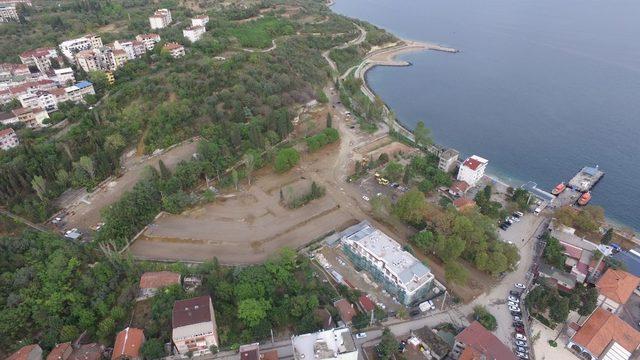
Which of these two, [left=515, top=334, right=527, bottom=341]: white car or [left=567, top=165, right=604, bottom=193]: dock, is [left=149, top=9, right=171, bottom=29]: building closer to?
[left=567, top=165, right=604, bottom=193]: dock

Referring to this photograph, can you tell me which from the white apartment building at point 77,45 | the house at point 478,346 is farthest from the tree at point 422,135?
the white apartment building at point 77,45

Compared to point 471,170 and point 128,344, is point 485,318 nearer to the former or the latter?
point 471,170

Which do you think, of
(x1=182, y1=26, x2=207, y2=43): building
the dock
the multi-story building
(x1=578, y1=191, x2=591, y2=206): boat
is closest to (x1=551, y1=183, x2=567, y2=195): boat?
the dock

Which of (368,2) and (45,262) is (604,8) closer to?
(368,2)

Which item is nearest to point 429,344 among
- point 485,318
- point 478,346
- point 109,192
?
point 478,346

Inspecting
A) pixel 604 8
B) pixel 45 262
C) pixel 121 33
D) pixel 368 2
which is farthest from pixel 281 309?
pixel 604 8
